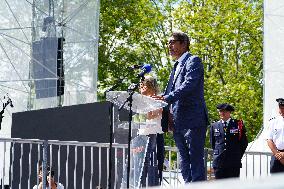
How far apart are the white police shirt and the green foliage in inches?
836

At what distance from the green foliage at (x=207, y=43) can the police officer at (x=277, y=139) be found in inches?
836

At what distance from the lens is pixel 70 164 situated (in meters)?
9.21

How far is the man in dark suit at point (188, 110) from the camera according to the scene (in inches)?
222

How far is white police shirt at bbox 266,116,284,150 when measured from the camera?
25.5 ft

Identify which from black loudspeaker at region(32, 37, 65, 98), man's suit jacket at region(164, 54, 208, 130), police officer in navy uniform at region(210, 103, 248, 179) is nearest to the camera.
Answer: man's suit jacket at region(164, 54, 208, 130)

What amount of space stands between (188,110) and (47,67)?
11.6 m

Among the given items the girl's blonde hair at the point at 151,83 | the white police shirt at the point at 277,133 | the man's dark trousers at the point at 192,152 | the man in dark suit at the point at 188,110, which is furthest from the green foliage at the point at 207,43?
the man's dark trousers at the point at 192,152

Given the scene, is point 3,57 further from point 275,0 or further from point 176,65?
point 176,65

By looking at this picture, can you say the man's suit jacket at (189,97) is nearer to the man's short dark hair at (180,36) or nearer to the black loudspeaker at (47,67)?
the man's short dark hair at (180,36)

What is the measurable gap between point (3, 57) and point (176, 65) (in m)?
11.7

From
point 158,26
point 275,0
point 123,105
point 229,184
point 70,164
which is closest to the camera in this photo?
point 229,184

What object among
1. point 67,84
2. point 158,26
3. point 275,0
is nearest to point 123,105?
point 275,0

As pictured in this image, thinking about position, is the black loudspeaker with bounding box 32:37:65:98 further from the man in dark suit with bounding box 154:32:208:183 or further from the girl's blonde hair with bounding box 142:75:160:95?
the man in dark suit with bounding box 154:32:208:183

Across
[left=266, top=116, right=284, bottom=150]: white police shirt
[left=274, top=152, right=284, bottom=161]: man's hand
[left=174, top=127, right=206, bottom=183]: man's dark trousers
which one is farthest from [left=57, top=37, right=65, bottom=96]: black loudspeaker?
[left=174, top=127, right=206, bottom=183]: man's dark trousers
